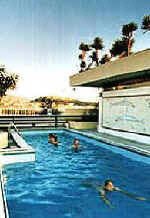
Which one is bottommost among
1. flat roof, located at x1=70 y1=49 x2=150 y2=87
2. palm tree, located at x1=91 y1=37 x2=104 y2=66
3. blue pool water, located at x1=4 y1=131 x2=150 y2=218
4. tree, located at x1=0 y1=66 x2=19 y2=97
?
blue pool water, located at x1=4 y1=131 x2=150 y2=218

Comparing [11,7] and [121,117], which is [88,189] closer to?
[121,117]

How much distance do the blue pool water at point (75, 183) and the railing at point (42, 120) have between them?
7.98 metres

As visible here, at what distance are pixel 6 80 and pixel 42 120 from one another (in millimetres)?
9016

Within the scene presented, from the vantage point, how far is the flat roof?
9.22 metres

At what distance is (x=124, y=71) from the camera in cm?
1030

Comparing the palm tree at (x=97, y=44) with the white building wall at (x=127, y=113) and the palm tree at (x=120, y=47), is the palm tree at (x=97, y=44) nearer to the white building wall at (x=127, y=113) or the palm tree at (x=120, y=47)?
the palm tree at (x=120, y=47)

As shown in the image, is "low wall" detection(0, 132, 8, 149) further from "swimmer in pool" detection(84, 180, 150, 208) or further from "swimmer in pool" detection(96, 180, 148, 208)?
"swimmer in pool" detection(96, 180, 148, 208)

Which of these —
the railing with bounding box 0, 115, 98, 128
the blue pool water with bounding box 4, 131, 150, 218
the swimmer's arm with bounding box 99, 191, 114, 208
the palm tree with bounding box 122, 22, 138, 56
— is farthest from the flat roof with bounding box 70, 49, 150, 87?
the palm tree with bounding box 122, 22, 138, 56

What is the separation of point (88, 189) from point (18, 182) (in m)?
1.80

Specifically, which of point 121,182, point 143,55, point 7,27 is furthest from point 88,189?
point 7,27

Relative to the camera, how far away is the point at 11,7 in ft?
58.6

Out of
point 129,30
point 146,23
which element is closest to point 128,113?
point 146,23

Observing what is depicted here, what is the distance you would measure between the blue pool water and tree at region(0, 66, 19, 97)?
305cm

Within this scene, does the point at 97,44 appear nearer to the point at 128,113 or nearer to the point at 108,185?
the point at 128,113
